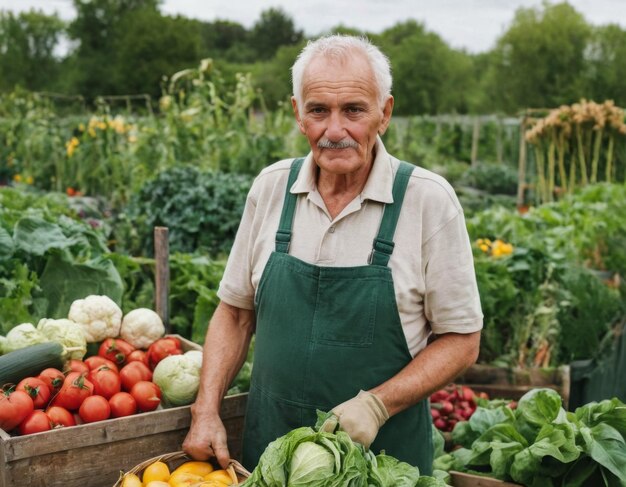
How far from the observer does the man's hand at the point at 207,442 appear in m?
2.44

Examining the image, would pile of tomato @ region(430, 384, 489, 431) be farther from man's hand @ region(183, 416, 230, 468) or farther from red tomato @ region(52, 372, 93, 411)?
red tomato @ region(52, 372, 93, 411)

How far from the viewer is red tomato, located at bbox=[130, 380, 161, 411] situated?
2.77 metres

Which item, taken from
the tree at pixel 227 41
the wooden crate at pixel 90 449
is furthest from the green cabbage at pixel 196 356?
the tree at pixel 227 41

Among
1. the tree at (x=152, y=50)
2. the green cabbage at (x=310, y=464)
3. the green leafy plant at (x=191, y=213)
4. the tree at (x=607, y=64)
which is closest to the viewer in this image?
the green cabbage at (x=310, y=464)

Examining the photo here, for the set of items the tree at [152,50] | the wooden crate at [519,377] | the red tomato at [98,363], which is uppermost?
the tree at [152,50]

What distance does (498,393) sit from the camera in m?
4.74

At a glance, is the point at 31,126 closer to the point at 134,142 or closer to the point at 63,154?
the point at 63,154

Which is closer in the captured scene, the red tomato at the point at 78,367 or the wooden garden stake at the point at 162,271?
the red tomato at the point at 78,367

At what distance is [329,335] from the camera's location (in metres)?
2.34

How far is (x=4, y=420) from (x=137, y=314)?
92 cm

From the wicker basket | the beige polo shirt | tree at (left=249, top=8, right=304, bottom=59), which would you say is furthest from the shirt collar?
tree at (left=249, top=8, right=304, bottom=59)

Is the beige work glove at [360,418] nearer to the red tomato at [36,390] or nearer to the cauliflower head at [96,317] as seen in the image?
the red tomato at [36,390]

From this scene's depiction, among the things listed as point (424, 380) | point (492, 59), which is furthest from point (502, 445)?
point (492, 59)

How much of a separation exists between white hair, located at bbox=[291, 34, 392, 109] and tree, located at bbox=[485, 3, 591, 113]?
44.6 meters
